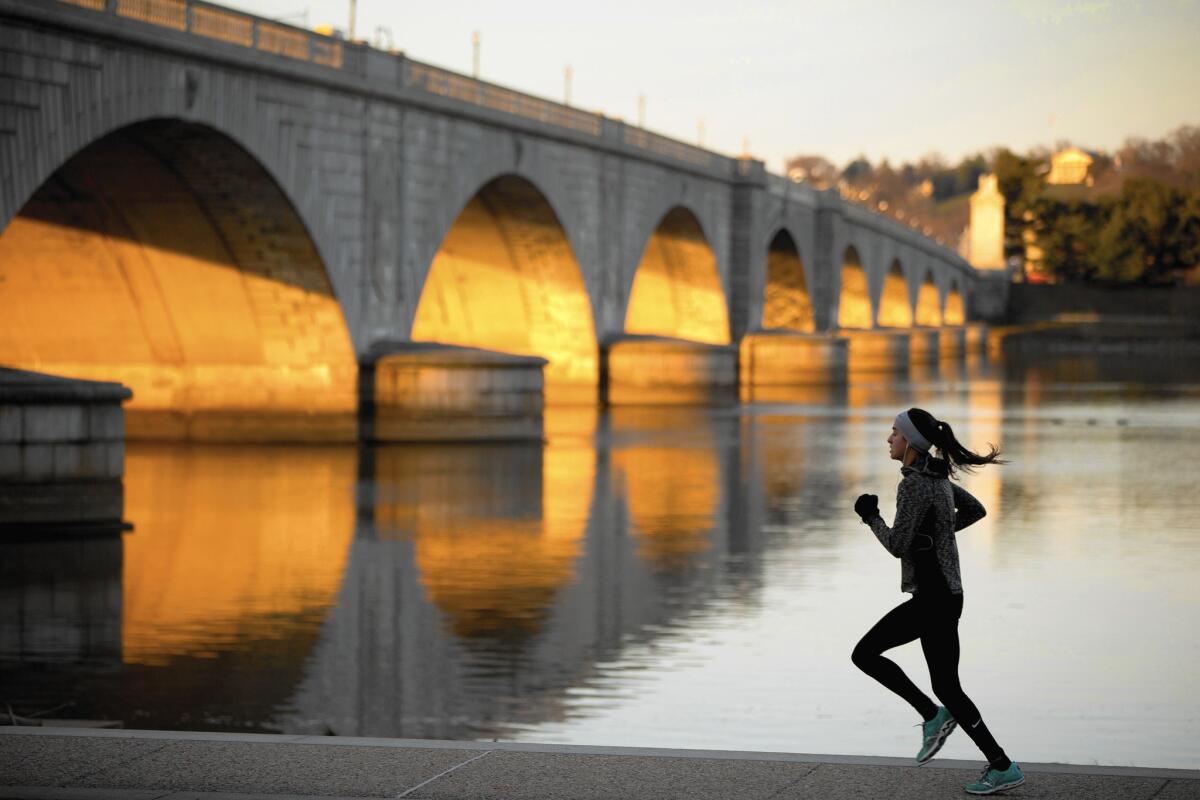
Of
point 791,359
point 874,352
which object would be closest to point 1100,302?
point 874,352

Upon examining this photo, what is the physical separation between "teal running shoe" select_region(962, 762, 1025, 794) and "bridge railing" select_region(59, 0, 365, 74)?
66.0 ft

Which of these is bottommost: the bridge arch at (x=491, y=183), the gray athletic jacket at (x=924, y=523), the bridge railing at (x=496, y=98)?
the gray athletic jacket at (x=924, y=523)

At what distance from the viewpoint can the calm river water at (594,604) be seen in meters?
11.4

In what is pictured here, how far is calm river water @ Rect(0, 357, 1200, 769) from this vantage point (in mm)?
11398

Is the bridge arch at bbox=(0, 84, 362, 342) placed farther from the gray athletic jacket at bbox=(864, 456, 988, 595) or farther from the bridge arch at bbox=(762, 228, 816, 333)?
the bridge arch at bbox=(762, 228, 816, 333)

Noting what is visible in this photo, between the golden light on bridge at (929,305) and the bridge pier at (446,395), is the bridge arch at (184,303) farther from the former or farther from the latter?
the golden light on bridge at (929,305)

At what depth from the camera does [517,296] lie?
48156mm

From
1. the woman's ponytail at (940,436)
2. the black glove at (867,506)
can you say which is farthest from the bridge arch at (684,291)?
the black glove at (867,506)

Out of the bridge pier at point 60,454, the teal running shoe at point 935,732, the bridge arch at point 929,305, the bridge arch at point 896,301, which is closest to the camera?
the teal running shoe at point 935,732

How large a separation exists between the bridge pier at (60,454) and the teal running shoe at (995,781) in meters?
14.3

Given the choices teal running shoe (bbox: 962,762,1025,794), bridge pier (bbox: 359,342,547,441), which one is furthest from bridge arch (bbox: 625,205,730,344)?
teal running shoe (bbox: 962,762,1025,794)

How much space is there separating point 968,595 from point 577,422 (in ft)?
84.6

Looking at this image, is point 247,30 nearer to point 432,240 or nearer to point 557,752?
point 432,240

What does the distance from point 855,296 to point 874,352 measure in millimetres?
14093
